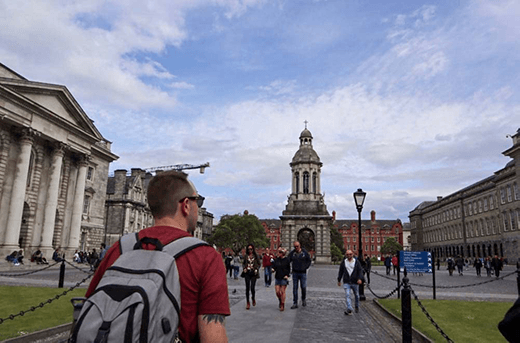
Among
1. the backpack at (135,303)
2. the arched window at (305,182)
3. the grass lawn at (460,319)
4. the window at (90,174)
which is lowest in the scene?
the grass lawn at (460,319)

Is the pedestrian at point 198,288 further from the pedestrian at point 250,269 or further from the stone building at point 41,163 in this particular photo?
the stone building at point 41,163

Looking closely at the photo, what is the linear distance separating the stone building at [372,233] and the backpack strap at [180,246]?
405ft

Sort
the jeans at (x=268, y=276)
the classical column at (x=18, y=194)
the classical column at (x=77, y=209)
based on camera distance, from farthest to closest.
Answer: the classical column at (x=77, y=209) → the classical column at (x=18, y=194) → the jeans at (x=268, y=276)

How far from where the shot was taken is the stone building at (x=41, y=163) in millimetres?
28141

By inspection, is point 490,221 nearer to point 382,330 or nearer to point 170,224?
point 382,330

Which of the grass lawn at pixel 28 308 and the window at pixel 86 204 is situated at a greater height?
the window at pixel 86 204

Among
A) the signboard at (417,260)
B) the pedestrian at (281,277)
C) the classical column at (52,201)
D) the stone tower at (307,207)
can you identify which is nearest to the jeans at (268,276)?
the pedestrian at (281,277)

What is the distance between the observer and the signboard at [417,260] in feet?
43.7

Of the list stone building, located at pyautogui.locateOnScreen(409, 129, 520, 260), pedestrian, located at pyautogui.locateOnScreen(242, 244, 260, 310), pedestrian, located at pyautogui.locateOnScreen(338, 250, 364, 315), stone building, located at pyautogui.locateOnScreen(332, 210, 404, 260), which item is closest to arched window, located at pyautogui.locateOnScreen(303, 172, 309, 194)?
stone building, located at pyautogui.locateOnScreen(409, 129, 520, 260)

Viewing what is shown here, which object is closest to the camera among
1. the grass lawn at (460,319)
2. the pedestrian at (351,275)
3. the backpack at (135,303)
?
the backpack at (135,303)

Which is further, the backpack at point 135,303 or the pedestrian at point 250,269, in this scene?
the pedestrian at point 250,269

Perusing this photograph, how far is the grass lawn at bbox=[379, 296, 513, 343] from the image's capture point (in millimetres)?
8273

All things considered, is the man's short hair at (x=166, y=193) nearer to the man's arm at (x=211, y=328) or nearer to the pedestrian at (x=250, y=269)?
the man's arm at (x=211, y=328)

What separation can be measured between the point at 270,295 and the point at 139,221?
155 feet
